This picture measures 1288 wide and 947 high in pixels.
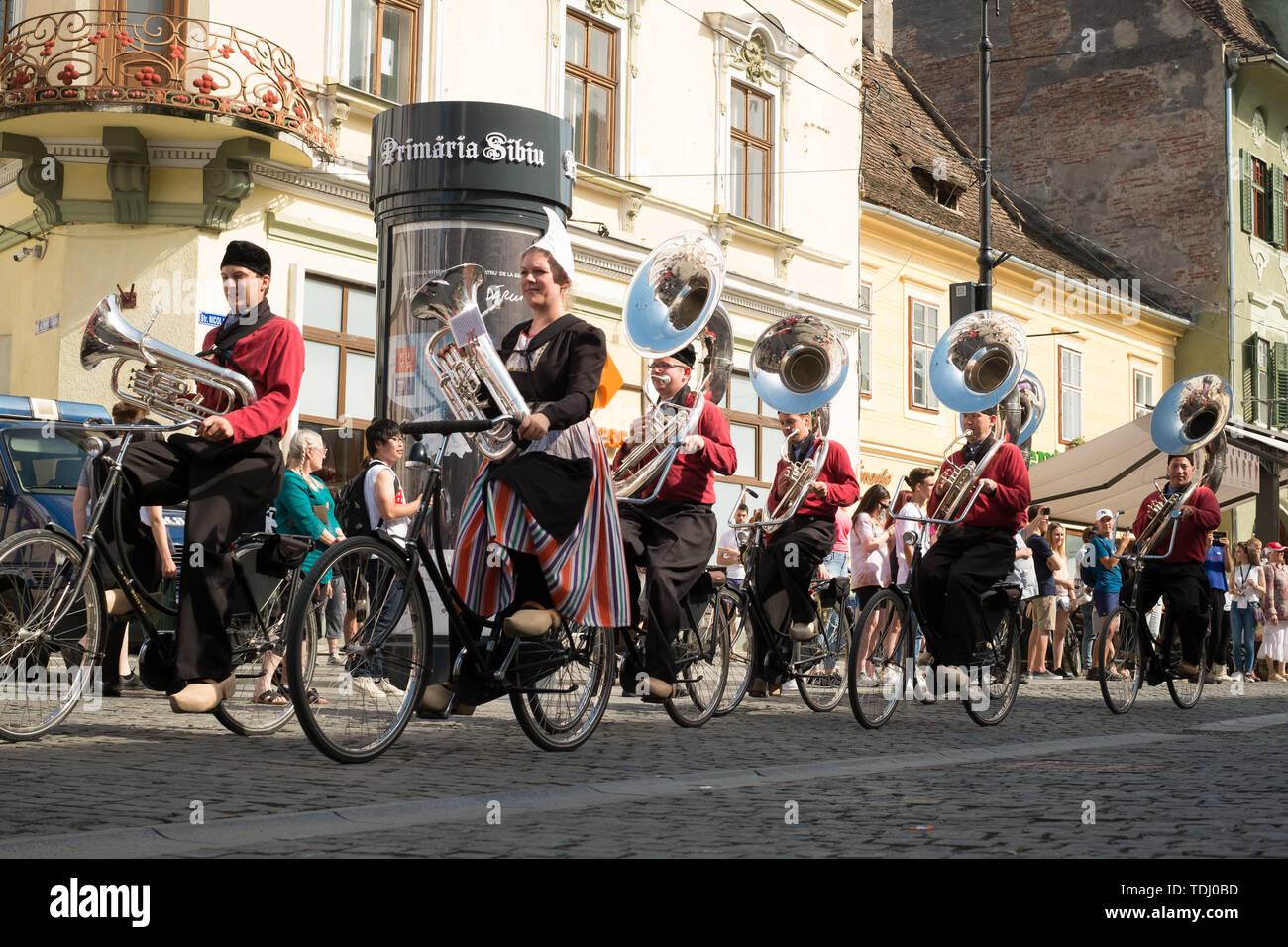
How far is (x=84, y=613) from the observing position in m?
6.53

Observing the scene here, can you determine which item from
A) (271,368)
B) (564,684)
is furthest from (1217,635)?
(271,368)

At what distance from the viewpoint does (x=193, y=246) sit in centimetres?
1638

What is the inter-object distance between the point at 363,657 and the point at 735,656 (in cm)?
338

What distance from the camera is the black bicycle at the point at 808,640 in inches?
377

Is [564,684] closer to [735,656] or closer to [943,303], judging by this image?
[735,656]

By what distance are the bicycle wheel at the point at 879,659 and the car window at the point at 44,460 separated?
17.2 feet

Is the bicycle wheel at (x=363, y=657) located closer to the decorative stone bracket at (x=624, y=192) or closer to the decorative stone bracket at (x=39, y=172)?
the decorative stone bracket at (x=39, y=172)

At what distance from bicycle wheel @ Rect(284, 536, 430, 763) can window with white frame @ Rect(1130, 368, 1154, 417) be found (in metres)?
31.6
